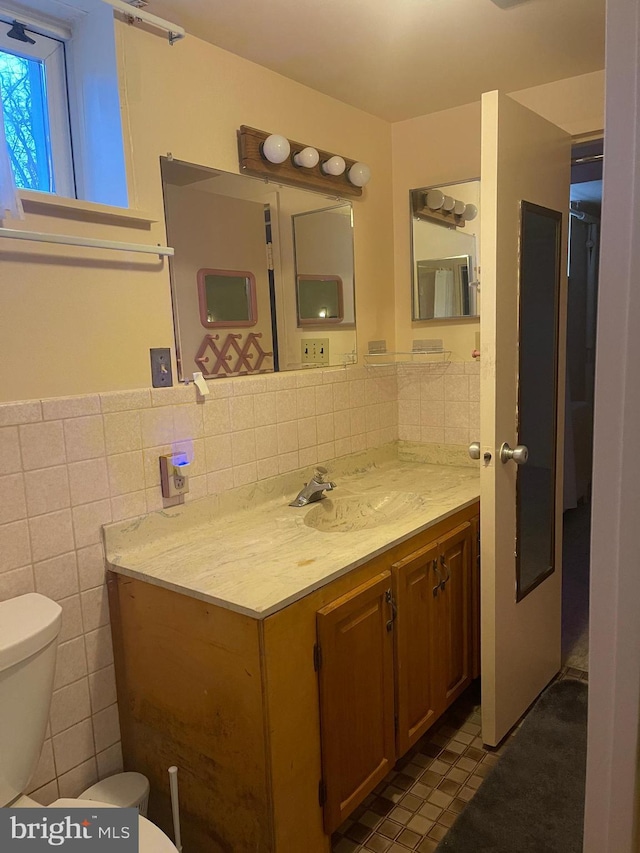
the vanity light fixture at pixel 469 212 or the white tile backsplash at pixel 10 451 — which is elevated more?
the vanity light fixture at pixel 469 212

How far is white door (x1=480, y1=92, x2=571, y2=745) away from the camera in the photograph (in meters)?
1.85

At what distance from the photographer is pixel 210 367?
6.49 ft

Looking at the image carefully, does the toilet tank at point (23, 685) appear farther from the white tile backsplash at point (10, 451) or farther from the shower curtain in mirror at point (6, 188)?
the shower curtain in mirror at point (6, 188)

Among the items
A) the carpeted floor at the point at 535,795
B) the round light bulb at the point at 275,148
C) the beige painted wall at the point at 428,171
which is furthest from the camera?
the beige painted wall at the point at 428,171

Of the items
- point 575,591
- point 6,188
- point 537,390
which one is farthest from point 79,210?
point 575,591

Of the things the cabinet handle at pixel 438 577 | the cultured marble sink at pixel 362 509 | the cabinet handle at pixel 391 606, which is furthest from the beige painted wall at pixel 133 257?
the cabinet handle at pixel 438 577

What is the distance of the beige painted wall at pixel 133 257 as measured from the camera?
1514 millimetres

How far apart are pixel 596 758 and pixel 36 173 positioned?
184 cm

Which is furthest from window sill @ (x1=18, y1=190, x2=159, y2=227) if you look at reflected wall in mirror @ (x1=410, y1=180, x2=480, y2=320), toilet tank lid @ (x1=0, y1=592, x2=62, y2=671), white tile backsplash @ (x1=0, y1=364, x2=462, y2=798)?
reflected wall in mirror @ (x1=410, y1=180, x2=480, y2=320)

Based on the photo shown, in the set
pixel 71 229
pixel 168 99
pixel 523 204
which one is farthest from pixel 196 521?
pixel 523 204

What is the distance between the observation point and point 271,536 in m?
1.83

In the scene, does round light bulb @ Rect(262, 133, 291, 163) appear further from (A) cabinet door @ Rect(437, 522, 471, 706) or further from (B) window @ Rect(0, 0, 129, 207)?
(A) cabinet door @ Rect(437, 522, 471, 706)

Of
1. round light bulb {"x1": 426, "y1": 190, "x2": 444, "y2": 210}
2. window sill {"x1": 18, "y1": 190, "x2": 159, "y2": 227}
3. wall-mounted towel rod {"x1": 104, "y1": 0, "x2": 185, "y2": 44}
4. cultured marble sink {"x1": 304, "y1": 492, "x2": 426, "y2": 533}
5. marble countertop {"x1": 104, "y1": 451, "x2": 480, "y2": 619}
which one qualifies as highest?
wall-mounted towel rod {"x1": 104, "y1": 0, "x2": 185, "y2": 44}

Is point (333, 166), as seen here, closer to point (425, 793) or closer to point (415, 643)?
point (415, 643)
